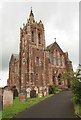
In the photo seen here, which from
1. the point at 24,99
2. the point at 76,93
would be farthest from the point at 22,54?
the point at 76,93

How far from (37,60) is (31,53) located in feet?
7.79

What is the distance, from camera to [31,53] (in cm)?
4412

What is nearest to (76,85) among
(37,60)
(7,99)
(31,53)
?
(7,99)

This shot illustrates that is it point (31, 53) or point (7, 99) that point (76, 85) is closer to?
point (7, 99)

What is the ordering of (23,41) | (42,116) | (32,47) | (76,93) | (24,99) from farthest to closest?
(23,41) < (32,47) < (24,99) < (76,93) < (42,116)

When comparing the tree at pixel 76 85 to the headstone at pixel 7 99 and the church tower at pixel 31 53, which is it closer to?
the headstone at pixel 7 99

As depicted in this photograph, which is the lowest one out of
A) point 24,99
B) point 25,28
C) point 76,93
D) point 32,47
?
point 24,99

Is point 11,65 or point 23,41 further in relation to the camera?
point 11,65

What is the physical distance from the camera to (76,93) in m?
16.7

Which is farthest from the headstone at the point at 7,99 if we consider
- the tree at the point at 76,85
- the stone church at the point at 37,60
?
the stone church at the point at 37,60

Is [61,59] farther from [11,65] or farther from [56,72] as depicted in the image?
[11,65]

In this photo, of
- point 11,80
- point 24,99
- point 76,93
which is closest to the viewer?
point 76,93

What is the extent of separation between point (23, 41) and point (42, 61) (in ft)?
24.9

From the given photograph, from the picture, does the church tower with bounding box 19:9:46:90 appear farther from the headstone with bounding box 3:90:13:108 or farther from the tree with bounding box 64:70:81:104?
the tree with bounding box 64:70:81:104
